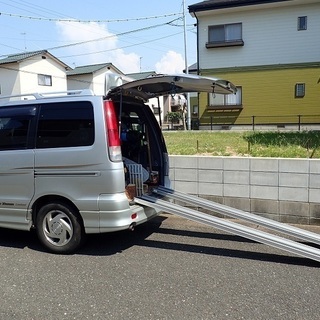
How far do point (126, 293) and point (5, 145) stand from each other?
2392 mm

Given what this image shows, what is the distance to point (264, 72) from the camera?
17922 mm

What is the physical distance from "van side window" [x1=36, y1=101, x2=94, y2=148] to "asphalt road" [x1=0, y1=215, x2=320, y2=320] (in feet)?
4.32

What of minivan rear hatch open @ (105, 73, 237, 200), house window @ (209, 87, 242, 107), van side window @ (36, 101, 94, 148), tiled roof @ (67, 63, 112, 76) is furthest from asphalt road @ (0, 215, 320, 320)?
tiled roof @ (67, 63, 112, 76)

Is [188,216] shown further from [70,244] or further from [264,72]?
[264,72]

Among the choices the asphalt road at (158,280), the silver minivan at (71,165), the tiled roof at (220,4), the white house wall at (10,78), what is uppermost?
the tiled roof at (220,4)

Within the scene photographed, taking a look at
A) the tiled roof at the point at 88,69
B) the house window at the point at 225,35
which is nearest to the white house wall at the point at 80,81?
the tiled roof at the point at 88,69

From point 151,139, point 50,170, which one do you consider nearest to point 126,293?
point 50,170

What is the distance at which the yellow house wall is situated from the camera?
17312mm

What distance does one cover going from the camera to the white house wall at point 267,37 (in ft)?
56.1

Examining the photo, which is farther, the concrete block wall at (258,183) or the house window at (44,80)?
the house window at (44,80)

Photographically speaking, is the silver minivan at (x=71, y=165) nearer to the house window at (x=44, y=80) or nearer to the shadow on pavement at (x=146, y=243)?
the shadow on pavement at (x=146, y=243)

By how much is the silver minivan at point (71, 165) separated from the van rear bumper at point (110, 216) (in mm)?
11

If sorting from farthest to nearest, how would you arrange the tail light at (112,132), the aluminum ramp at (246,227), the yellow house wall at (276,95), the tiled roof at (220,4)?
the yellow house wall at (276,95), the tiled roof at (220,4), the tail light at (112,132), the aluminum ramp at (246,227)

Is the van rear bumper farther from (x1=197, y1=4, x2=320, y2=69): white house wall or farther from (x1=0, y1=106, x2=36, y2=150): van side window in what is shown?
(x1=197, y1=4, x2=320, y2=69): white house wall
